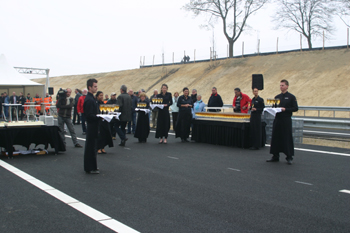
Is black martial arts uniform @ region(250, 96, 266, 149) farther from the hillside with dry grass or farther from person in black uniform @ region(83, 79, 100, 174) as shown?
the hillside with dry grass

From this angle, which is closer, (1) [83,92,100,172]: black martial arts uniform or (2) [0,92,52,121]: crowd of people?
(1) [83,92,100,172]: black martial arts uniform

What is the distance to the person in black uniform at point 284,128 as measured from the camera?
9.33m

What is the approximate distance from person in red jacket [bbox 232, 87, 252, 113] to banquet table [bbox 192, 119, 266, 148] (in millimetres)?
1157

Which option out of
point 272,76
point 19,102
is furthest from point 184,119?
point 272,76

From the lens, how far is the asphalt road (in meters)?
4.80

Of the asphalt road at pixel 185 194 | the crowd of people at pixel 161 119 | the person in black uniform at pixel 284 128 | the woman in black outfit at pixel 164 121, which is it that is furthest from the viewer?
the woman in black outfit at pixel 164 121

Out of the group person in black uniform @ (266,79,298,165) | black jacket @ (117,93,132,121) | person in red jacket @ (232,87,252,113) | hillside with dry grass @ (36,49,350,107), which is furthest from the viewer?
hillside with dry grass @ (36,49,350,107)

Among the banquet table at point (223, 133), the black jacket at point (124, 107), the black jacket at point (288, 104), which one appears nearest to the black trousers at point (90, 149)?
the black jacket at point (288, 104)

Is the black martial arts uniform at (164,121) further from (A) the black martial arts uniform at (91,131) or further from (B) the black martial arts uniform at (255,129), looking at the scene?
(A) the black martial arts uniform at (91,131)

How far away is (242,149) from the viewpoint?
12000mm

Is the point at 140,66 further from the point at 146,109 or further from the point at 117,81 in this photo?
the point at 146,109

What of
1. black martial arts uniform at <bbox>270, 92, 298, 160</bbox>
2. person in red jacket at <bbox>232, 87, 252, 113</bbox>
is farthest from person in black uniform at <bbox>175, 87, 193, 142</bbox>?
black martial arts uniform at <bbox>270, 92, 298, 160</bbox>

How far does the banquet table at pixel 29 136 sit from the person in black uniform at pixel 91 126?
308 cm

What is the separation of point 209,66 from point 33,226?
52.7 m
